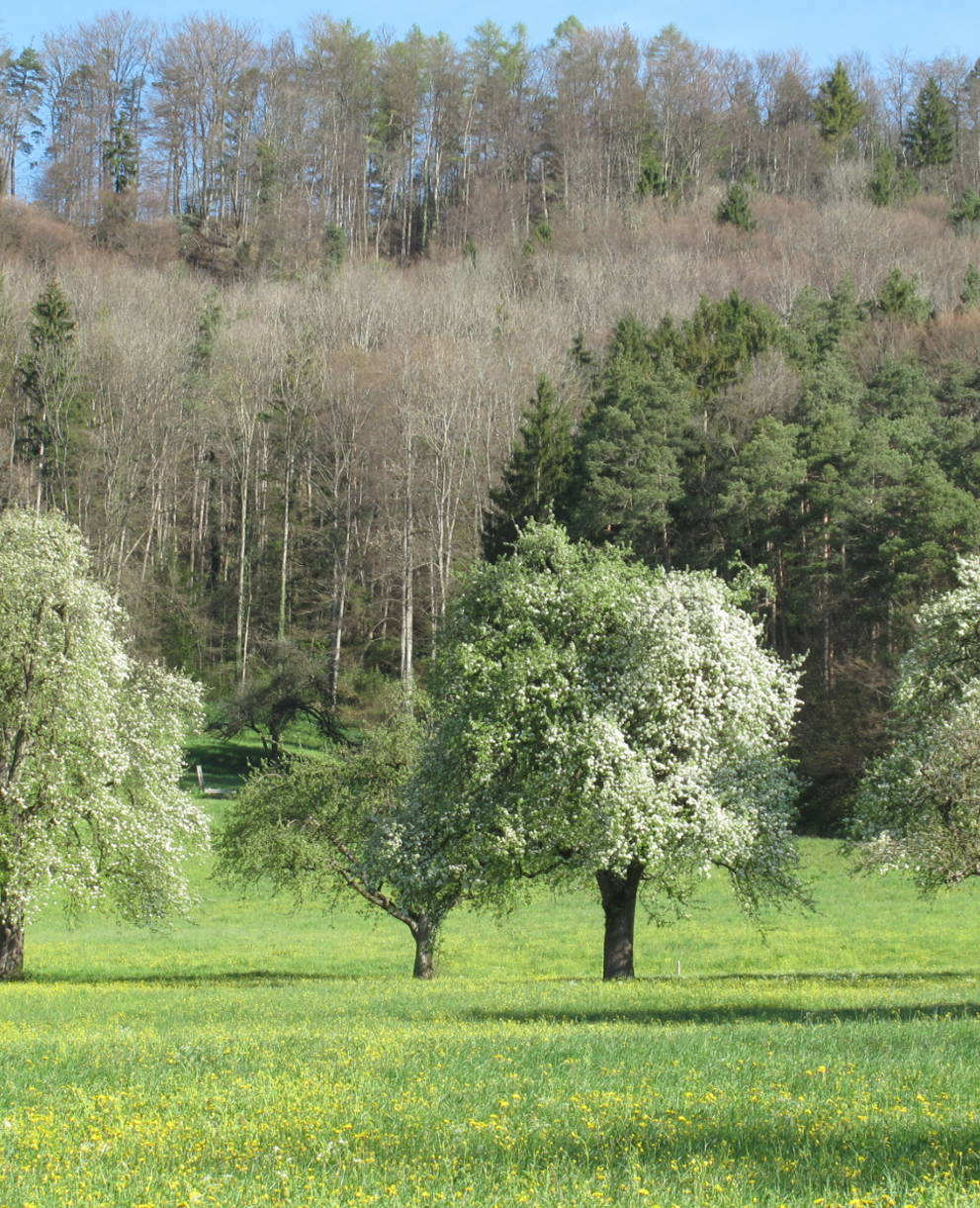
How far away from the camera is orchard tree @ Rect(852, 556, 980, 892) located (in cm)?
2347

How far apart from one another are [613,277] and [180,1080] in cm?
10211

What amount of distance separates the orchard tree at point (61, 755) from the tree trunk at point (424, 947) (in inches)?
230

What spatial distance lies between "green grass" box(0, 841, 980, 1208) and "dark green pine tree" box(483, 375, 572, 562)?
44.1m

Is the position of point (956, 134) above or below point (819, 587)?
above

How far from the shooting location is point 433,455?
77.1 meters

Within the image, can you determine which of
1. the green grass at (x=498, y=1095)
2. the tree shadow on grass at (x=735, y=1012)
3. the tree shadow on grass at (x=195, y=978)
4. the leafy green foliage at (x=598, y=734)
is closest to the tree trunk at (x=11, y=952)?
the tree shadow on grass at (x=195, y=978)

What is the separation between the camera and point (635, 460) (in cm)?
6794

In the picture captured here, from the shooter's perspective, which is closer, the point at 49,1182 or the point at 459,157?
the point at 49,1182

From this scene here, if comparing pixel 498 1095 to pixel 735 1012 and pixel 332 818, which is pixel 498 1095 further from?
pixel 332 818

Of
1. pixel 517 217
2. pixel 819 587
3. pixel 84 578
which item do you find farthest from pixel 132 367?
pixel 517 217

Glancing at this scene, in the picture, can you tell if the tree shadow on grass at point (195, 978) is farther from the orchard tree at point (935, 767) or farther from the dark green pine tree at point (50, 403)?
the dark green pine tree at point (50, 403)

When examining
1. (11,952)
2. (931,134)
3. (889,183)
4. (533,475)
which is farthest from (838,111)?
(11,952)

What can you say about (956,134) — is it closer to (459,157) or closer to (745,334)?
(459,157)

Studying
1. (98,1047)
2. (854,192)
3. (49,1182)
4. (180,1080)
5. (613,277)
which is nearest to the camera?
(49,1182)
